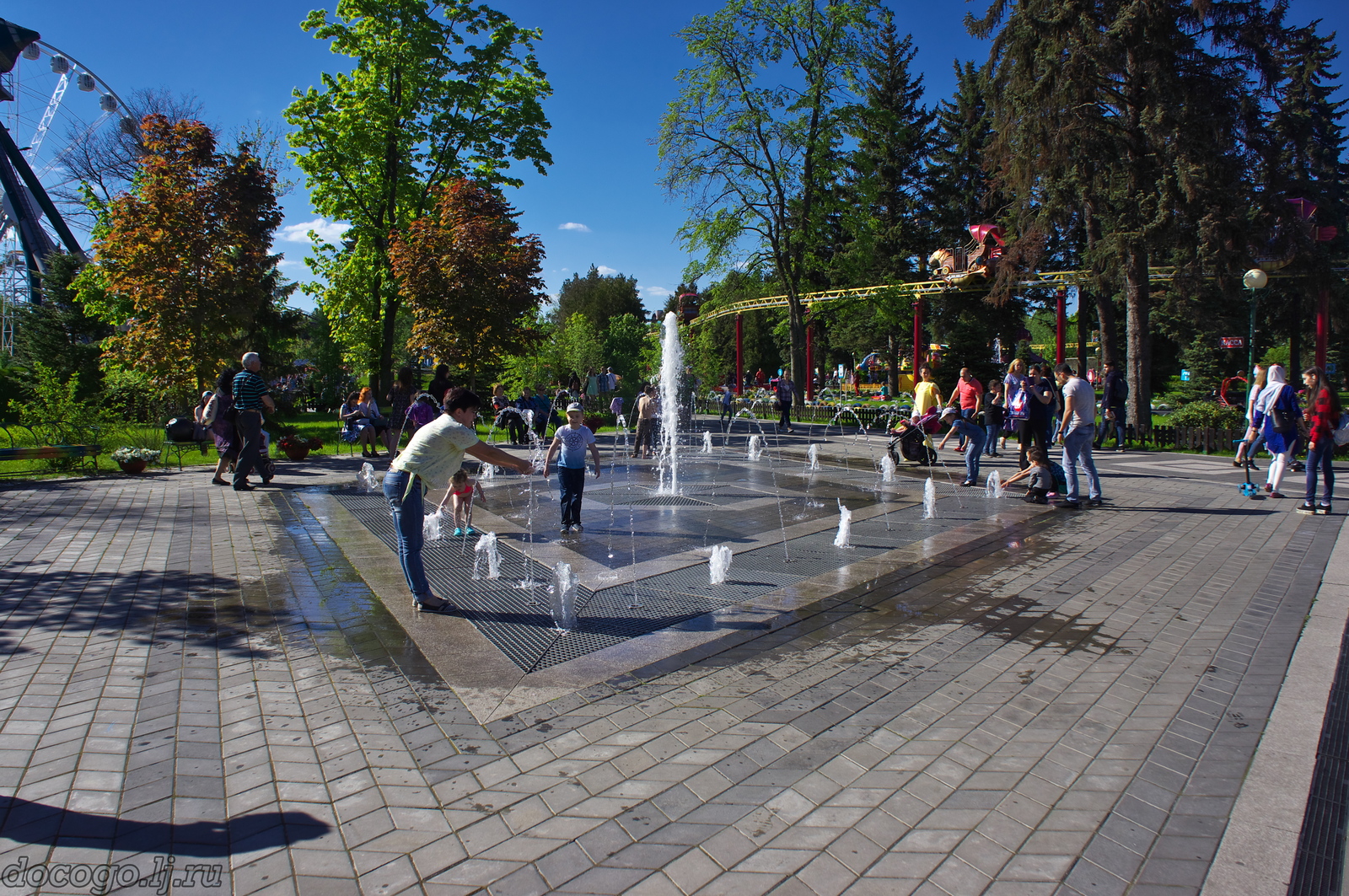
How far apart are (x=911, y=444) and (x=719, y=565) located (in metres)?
8.99

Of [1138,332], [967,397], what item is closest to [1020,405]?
[967,397]

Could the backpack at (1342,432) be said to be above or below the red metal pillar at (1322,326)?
below

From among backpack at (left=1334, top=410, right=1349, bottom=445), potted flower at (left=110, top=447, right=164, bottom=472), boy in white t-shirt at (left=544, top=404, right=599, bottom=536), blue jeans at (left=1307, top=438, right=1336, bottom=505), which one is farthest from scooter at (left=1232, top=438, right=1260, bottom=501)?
potted flower at (left=110, top=447, right=164, bottom=472)

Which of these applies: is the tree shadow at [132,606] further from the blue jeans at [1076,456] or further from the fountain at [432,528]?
the blue jeans at [1076,456]

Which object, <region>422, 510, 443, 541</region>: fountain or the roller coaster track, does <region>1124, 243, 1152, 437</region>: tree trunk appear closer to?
the roller coaster track

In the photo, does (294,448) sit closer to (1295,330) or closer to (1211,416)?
(1211,416)

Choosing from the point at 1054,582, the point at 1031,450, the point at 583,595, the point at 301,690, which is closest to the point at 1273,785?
Result: the point at 1054,582

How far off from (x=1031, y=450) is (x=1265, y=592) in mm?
4911

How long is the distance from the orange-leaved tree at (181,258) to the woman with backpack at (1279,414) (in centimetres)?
1818

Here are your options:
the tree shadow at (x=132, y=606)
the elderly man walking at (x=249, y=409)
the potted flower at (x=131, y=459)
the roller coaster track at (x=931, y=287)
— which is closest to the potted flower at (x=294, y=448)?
the potted flower at (x=131, y=459)

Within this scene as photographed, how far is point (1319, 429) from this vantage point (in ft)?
30.2

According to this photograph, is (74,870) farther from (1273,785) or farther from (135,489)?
(135,489)

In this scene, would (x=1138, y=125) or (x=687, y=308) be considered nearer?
(x=1138, y=125)

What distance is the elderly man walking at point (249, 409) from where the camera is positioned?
11.3 meters
